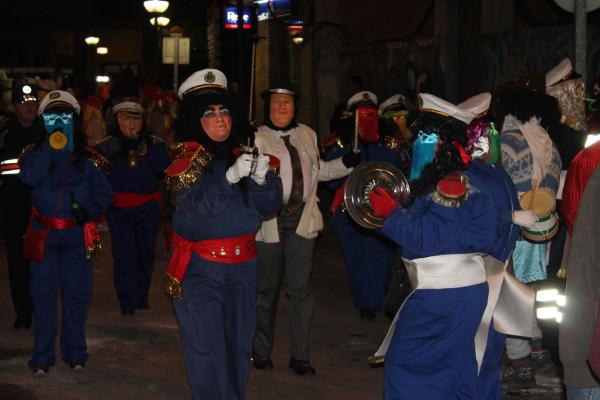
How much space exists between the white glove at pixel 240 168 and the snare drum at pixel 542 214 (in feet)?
8.52

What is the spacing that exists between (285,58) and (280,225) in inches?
695

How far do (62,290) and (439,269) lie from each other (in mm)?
3778

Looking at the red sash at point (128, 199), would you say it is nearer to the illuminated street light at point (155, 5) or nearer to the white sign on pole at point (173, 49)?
the white sign on pole at point (173, 49)

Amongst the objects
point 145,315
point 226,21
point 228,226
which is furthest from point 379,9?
point 228,226

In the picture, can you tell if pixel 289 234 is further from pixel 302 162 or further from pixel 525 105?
pixel 525 105

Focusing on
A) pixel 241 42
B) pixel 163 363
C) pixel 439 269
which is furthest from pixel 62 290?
pixel 241 42

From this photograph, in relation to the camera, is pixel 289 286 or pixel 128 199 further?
pixel 128 199

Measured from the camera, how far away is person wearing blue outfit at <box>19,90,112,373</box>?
834cm

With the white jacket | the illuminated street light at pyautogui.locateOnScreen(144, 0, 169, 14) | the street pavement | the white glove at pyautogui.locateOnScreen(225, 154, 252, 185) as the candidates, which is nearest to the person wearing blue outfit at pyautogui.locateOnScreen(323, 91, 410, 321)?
the street pavement

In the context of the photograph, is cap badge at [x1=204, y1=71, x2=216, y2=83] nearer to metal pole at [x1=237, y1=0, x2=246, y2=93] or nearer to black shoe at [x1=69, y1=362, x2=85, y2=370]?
black shoe at [x1=69, y1=362, x2=85, y2=370]

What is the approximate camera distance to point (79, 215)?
8289 mm

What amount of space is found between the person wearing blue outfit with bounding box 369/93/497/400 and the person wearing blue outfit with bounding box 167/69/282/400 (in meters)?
0.98

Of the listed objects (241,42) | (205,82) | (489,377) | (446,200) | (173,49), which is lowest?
(489,377)

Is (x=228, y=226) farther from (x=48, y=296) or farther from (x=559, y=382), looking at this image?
(x=559, y=382)
